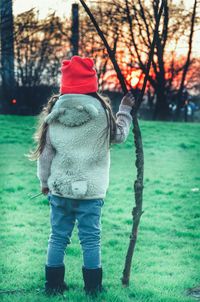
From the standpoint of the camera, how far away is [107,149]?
11.6ft

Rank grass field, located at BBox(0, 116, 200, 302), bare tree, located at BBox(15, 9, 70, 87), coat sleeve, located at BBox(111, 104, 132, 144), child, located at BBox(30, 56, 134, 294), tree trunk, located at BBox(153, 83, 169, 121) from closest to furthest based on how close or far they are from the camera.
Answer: child, located at BBox(30, 56, 134, 294)
coat sleeve, located at BBox(111, 104, 132, 144)
grass field, located at BBox(0, 116, 200, 302)
bare tree, located at BBox(15, 9, 70, 87)
tree trunk, located at BBox(153, 83, 169, 121)

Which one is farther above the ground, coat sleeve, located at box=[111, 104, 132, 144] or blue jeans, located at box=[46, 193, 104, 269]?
coat sleeve, located at box=[111, 104, 132, 144]

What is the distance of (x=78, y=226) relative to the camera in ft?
11.5

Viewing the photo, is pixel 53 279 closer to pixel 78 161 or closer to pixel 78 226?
pixel 78 226

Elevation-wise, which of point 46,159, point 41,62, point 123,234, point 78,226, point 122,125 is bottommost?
point 123,234

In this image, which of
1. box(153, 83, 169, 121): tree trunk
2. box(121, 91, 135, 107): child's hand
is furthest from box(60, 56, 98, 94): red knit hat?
box(153, 83, 169, 121): tree trunk

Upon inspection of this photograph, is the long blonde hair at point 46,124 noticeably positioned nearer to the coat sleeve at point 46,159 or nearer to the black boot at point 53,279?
the coat sleeve at point 46,159

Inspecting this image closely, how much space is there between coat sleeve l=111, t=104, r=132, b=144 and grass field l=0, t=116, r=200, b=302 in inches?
42.8

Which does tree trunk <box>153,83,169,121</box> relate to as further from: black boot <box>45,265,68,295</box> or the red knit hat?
black boot <box>45,265,68,295</box>

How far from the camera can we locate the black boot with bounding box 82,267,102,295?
3.51 meters

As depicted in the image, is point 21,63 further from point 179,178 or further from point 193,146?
point 179,178

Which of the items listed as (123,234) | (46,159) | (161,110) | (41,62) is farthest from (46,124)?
(161,110)

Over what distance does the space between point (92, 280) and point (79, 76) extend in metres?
1.42

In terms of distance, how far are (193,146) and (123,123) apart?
11598 mm
